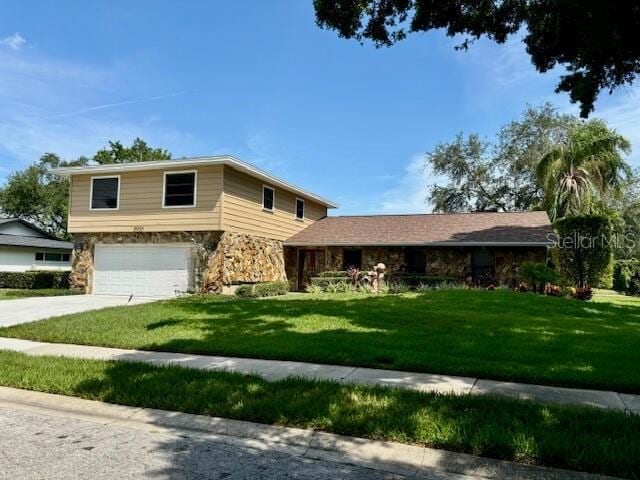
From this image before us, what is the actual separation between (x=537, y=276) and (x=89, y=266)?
18730mm

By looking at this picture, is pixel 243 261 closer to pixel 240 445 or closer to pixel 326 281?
pixel 326 281

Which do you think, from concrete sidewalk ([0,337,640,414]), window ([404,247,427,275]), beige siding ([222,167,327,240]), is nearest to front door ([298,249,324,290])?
beige siding ([222,167,327,240])

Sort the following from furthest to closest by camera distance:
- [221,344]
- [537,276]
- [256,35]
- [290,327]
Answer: [537,276]
[256,35]
[290,327]
[221,344]

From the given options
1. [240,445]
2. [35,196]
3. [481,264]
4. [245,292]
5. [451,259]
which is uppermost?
[35,196]

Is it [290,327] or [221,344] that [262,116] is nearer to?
[290,327]

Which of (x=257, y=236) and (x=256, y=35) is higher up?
(x=256, y=35)

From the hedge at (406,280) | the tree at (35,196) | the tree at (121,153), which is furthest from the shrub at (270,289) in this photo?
the tree at (35,196)

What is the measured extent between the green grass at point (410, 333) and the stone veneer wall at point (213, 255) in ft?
16.3

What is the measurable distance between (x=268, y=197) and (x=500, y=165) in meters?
23.4

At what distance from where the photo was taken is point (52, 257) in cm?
3244

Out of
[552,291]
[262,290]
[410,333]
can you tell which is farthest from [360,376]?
[552,291]

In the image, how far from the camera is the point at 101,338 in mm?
8195

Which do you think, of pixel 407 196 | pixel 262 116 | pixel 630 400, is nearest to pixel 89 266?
pixel 262 116

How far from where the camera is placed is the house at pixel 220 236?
1803cm
